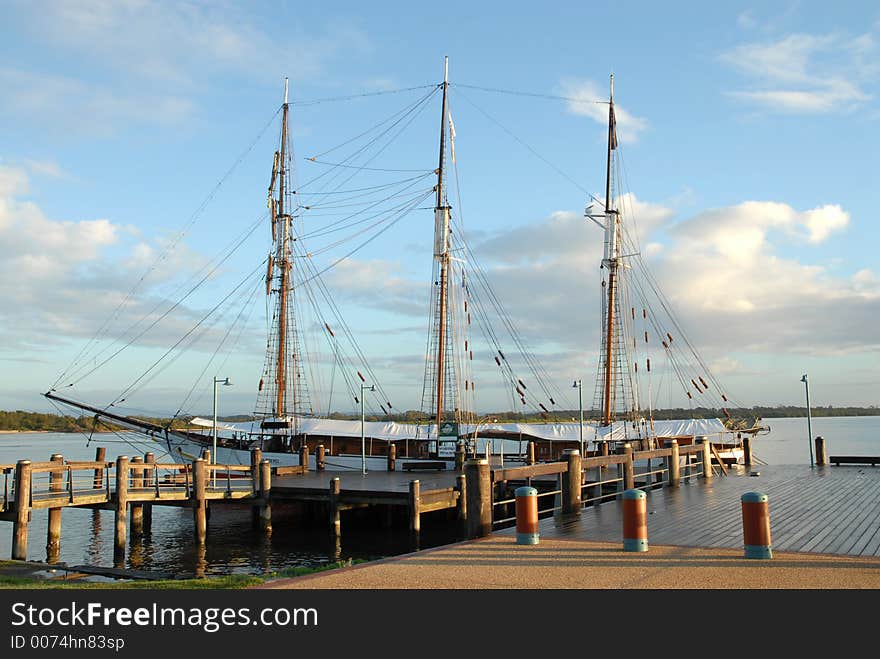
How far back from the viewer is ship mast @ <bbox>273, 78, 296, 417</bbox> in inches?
1686

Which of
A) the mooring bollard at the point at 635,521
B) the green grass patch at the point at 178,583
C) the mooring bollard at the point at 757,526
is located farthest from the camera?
the mooring bollard at the point at 635,521

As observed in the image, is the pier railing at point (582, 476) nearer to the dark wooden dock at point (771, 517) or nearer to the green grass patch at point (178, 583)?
the dark wooden dock at point (771, 517)

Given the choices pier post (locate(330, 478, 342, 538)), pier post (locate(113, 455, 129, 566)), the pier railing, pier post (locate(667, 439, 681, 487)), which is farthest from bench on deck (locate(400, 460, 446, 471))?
pier post (locate(667, 439, 681, 487))

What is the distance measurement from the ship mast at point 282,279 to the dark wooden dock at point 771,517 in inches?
1054

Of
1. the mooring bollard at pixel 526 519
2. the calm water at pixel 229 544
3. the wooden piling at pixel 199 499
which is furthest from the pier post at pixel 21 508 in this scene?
the mooring bollard at pixel 526 519

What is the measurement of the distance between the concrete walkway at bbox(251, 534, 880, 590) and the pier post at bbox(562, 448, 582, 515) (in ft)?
14.5

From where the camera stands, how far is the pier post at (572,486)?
14930 mm

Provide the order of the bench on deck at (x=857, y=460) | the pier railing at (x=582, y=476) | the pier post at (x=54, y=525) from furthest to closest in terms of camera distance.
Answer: the bench on deck at (x=857, y=460) → the pier post at (x=54, y=525) → the pier railing at (x=582, y=476)

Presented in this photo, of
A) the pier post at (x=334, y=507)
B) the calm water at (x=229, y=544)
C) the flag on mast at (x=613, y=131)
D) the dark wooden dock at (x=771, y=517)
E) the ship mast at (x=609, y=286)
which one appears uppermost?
the flag on mast at (x=613, y=131)

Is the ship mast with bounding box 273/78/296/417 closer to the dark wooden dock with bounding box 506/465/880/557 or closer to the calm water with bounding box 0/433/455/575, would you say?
the calm water with bounding box 0/433/455/575

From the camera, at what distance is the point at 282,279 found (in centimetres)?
4431
